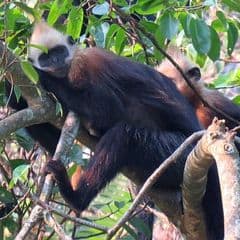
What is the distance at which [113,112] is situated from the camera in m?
3.05

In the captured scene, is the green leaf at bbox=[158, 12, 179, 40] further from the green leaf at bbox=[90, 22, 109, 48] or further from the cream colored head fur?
the cream colored head fur

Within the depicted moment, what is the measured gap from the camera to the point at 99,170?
2.91 metres

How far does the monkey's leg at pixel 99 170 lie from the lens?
2.89 meters

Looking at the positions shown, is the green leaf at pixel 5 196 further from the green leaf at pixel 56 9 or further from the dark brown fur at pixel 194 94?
the dark brown fur at pixel 194 94

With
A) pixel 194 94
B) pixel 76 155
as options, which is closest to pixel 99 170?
pixel 76 155

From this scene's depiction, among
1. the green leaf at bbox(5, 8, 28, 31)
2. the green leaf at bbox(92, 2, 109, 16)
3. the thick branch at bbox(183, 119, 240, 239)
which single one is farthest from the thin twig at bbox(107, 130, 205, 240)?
the green leaf at bbox(5, 8, 28, 31)

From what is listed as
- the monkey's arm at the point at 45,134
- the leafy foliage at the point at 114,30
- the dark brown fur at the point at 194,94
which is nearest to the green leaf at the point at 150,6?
the leafy foliage at the point at 114,30

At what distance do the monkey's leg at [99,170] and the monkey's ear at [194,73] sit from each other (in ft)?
3.47

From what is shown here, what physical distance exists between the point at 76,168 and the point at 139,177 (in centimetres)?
46

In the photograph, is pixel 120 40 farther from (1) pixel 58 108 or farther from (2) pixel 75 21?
(1) pixel 58 108

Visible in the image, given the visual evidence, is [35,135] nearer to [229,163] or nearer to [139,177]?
[139,177]

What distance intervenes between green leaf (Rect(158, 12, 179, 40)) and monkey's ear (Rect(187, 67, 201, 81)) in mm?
1328

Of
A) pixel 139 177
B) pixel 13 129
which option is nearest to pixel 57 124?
pixel 13 129

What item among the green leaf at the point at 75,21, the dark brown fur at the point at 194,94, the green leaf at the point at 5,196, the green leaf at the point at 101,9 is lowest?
the dark brown fur at the point at 194,94
